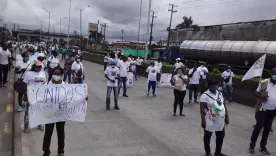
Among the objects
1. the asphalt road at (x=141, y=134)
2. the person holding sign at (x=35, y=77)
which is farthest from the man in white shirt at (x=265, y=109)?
the person holding sign at (x=35, y=77)

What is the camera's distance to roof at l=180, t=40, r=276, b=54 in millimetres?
21062

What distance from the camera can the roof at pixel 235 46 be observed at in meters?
21.1

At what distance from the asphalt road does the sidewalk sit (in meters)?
0.26

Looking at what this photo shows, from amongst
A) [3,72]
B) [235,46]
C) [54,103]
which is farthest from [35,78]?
[235,46]

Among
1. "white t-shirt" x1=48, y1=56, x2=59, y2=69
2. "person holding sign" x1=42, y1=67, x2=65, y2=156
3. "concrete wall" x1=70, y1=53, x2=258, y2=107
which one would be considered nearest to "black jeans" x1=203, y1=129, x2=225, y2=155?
"person holding sign" x1=42, y1=67, x2=65, y2=156

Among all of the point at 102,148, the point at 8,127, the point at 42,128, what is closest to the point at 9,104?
the point at 8,127

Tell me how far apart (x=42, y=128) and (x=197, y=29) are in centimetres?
3446

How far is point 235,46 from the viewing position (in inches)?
950

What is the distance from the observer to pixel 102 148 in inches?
221

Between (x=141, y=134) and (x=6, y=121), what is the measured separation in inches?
134

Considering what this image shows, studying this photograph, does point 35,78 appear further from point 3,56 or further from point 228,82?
point 228,82

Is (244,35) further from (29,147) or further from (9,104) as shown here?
(29,147)

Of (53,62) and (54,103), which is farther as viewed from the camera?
(53,62)

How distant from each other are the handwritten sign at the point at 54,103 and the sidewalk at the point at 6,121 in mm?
1142
